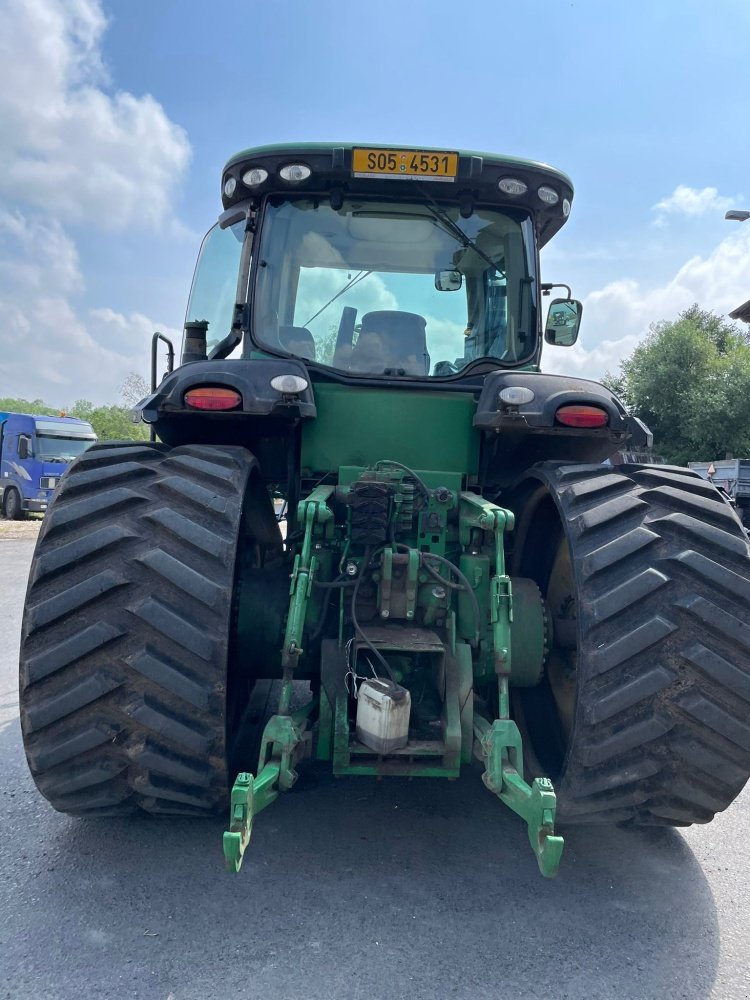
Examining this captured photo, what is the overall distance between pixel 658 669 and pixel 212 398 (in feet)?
6.60

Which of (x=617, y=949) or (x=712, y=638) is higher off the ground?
(x=712, y=638)

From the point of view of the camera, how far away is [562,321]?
4160mm

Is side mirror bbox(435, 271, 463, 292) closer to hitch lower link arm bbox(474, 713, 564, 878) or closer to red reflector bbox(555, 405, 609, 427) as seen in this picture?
red reflector bbox(555, 405, 609, 427)

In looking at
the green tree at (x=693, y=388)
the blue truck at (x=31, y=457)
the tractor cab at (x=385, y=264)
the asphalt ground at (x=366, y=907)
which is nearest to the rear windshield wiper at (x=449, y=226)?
the tractor cab at (x=385, y=264)

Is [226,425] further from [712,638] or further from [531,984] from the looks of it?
[531,984]

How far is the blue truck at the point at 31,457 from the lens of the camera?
18.5 m

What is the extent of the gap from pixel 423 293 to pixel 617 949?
308 centimetres

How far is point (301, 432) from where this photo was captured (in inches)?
143

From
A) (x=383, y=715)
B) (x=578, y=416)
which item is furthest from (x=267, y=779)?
(x=578, y=416)

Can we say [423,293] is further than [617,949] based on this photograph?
Yes

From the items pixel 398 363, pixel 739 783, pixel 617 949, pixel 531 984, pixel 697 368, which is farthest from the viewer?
pixel 697 368

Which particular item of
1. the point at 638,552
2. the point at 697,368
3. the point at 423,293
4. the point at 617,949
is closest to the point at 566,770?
the point at 617,949

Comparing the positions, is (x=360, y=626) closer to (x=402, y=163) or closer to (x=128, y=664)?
(x=128, y=664)

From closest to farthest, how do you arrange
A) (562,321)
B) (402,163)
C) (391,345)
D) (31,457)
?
1. (402,163)
2. (391,345)
3. (562,321)
4. (31,457)
